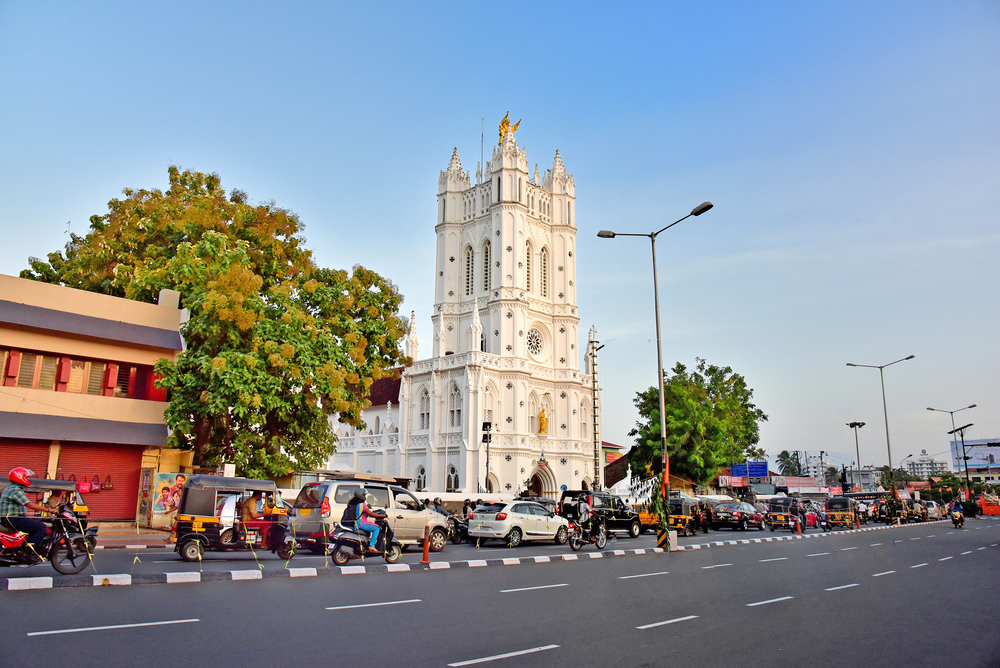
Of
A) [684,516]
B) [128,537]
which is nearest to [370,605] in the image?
[128,537]

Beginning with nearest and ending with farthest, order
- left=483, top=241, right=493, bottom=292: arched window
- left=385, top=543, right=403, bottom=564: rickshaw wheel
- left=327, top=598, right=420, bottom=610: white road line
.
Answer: left=327, top=598, right=420, bottom=610: white road line, left=385, top=543, right=403, bottom=564: rickshaw wheel, left=483, top=241, right=493, bottom=292: arched window

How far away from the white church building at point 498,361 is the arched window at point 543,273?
0.39 ft

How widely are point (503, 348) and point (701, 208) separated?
32319mm

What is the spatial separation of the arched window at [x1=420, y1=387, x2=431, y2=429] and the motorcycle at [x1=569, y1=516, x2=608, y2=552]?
33134 millimetres

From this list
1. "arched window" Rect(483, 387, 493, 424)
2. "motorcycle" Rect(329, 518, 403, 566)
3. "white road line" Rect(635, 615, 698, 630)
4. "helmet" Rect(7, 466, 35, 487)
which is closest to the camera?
"white road line" Rect(635, 615, 698, 630)

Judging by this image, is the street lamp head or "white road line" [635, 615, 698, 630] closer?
"white road line" [635, 615, 698, 630]

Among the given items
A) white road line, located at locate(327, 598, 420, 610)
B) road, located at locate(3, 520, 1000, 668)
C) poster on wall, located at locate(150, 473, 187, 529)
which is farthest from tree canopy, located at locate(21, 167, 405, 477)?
white road line, located at locate(327, 598, 420, 610)

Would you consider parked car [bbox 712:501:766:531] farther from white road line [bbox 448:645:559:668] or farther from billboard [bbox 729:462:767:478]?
white road line [bbox 448:645:559:668]

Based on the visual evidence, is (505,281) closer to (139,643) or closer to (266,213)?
(266,213)

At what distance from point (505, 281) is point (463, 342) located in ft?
19.5

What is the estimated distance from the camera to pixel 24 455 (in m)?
21.4

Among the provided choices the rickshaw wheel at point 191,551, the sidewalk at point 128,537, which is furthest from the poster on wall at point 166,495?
the rickshaw wheel at point 191,551

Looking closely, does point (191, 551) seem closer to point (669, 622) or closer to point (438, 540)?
point (438, 540)

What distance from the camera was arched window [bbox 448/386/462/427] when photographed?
51.2m
